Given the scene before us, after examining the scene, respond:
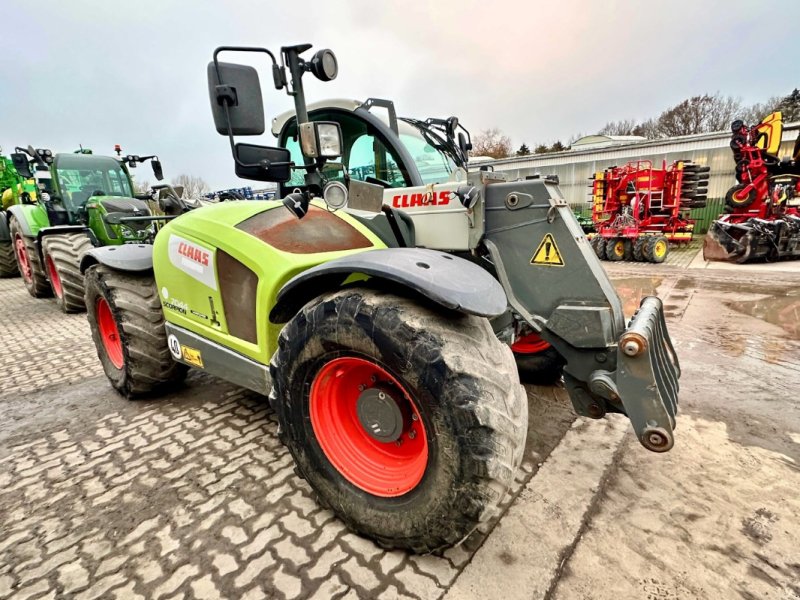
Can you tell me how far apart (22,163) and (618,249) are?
13.4m

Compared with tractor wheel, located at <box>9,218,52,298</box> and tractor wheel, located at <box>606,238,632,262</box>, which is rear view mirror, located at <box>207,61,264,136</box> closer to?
tractor wheel, located at <box>9,218,52,298</box>

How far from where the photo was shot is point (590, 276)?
6.86 feet

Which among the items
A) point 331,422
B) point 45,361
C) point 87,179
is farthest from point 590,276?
point 87,179

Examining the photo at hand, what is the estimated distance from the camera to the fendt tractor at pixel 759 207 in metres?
9.79

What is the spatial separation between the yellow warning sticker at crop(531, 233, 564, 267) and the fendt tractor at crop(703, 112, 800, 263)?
10.5 meters

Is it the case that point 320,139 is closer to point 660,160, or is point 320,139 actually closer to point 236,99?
point 236,99

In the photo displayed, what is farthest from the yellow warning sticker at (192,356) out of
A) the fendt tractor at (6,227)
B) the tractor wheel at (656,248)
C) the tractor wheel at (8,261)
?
the tractor wheel at (656,248)

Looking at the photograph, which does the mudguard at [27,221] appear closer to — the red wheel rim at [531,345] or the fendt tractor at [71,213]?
the fendt tractor at [71,213]

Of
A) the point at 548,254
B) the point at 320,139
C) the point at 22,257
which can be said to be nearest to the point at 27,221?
the point at 22,257

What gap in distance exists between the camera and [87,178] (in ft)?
25.8

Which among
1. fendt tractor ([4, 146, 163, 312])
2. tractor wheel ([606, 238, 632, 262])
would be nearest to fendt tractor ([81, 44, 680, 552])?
fendt tractor ([4, 146, 163, 312])

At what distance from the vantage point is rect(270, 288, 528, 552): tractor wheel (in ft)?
4.80

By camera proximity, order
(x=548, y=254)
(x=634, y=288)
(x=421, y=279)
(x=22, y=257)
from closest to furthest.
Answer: (x=421, y=279)
(x=548, y=254)
(x=634, y=288)
(x=22, y=257)

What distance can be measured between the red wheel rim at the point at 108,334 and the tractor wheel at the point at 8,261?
8.77 metres
